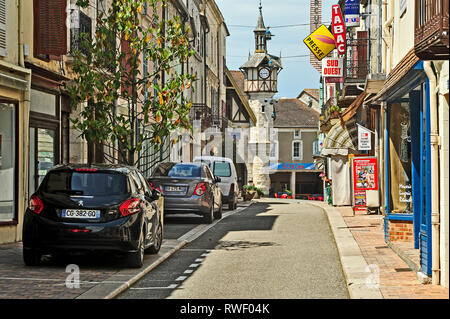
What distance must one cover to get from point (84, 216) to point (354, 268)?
153 inches

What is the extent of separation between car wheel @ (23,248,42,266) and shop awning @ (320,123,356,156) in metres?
21.1

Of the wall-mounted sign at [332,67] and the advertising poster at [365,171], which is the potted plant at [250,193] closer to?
the wall-mounted sign at [332,67]

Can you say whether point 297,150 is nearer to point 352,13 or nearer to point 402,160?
point 352,13

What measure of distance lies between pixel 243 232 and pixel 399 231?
5.03 meters

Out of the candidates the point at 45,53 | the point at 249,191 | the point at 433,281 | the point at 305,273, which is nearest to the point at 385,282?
the point at 433,281

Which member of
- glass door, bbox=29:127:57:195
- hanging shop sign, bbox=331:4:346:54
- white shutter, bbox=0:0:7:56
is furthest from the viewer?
hanging shop sign, bbox=331:4:346:54

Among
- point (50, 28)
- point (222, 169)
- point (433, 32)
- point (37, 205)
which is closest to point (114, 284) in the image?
point (37, 205)

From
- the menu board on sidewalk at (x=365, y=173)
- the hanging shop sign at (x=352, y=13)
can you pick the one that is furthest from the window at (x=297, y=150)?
the menu board on sidewalk at (x=365, y=173)

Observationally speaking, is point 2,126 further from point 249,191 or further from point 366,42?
point 249,191

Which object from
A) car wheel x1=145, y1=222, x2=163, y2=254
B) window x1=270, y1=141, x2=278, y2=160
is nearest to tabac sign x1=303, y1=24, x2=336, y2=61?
car wheel x1=145, y1=222, x2=163, y2=254

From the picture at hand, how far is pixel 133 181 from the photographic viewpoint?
42.4 feet

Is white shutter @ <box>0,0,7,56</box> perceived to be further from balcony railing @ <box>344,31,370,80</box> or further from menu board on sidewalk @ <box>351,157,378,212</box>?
balcony railing @ <box>344,31,370,80</box>

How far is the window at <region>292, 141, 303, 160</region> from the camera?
87812 mm

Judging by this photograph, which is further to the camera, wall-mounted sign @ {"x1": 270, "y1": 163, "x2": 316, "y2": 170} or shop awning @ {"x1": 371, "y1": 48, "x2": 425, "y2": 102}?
wall-mounted sign @ {"x1": 270, "y1": 163, "x2": 316, "y2": 170}
